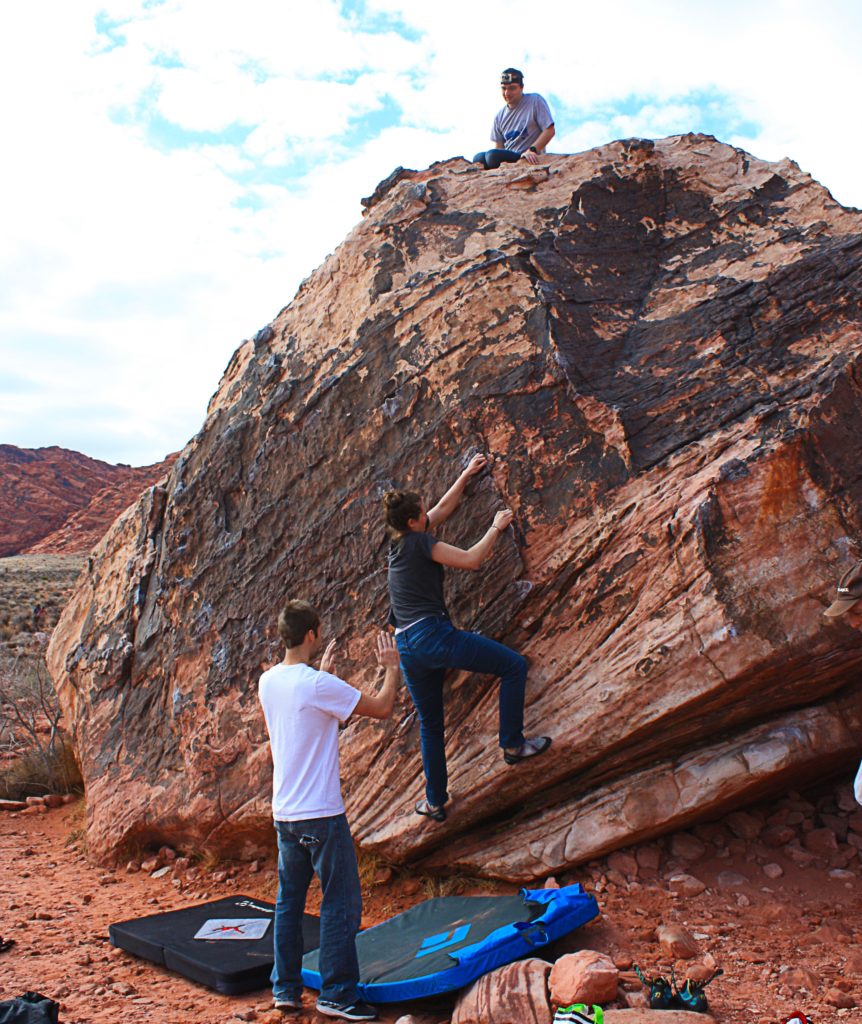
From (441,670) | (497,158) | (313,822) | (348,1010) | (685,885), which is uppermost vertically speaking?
(497,158)

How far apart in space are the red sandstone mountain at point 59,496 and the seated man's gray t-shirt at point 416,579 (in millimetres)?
42313

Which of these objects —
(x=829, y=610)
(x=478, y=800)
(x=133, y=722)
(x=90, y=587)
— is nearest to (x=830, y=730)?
(x=829, y=610)

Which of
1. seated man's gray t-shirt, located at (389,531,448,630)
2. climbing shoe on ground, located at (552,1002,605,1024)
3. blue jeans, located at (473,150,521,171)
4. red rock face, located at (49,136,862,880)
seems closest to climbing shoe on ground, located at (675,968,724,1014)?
climbing shoe on ground, located at (552,1002,605,1024)

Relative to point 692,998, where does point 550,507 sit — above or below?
above

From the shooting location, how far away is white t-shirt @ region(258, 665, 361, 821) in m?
4.05

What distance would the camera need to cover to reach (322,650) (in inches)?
248

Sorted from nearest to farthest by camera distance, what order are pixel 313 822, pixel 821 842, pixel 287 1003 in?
pixel 313 822, pixel 287 1003, pixel 821 842

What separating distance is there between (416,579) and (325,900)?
1.77 meters

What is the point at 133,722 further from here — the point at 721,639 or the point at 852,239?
the point at 852,239

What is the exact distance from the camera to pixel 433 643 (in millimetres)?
5059

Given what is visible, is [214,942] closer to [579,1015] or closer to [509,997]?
[509,997]

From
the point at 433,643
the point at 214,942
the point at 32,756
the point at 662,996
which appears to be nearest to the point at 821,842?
the point at 662,996

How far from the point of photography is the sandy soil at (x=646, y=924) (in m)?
4.14

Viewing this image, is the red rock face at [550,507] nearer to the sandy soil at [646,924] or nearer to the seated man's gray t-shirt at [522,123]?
the sandy soil at [646,924]
